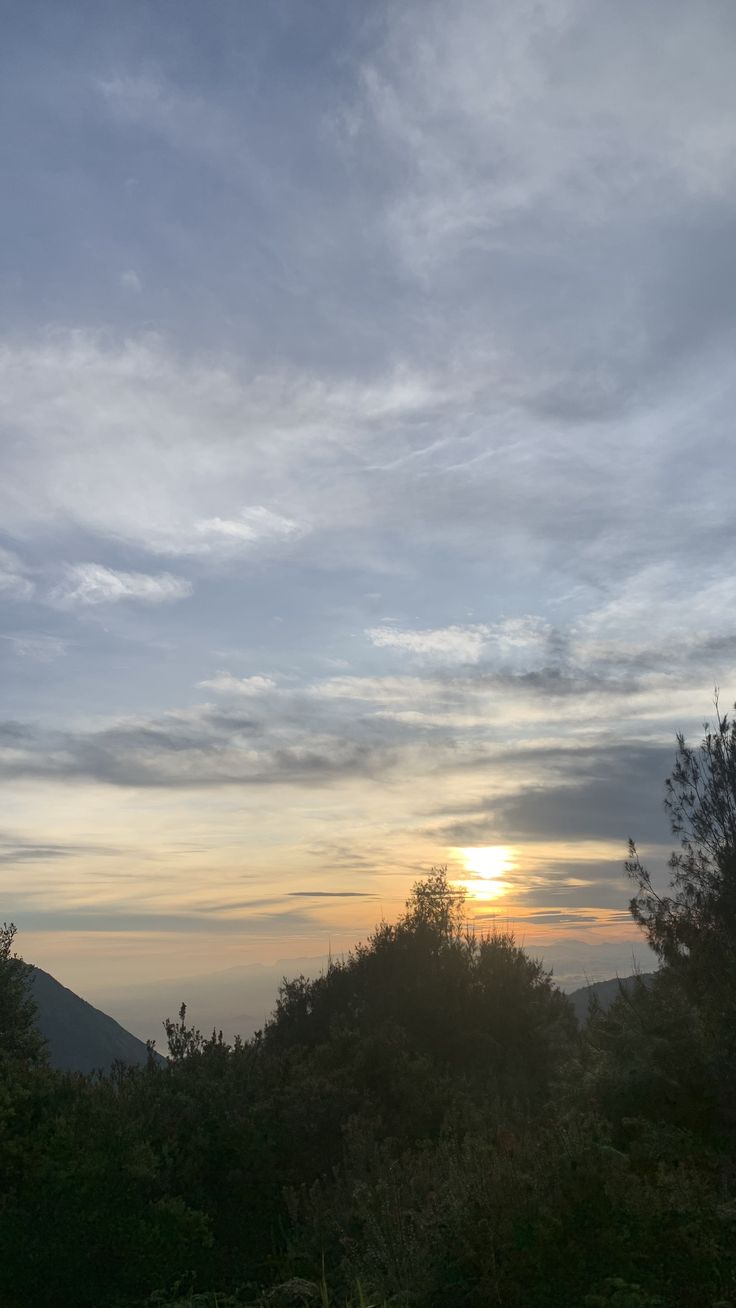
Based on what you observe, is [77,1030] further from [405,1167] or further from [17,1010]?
[405,1167]

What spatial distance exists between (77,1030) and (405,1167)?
459 feet

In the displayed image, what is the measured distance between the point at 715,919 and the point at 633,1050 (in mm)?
2656

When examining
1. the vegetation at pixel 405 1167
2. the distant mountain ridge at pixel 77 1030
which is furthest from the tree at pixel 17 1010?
the distant mountain ridge at pixel 77 1030

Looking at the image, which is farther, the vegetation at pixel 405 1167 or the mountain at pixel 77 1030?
the mountain at pixel 77 1030

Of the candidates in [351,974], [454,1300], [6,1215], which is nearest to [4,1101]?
[6,1215]

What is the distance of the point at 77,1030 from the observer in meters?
135

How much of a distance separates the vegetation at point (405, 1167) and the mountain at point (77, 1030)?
385 feet

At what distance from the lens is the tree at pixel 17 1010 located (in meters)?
26.7

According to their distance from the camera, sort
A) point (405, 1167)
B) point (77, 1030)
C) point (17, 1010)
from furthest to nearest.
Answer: point (77, 1030) < point (17, 1010) < point (405, 1167)

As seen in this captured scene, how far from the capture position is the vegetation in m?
7.89

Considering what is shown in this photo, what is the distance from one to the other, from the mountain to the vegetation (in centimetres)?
11744

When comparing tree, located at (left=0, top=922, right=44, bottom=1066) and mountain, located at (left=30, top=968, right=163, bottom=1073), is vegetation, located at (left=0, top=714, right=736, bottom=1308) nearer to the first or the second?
tree, located at (left=0, top=922, right=44, bottom=1066)

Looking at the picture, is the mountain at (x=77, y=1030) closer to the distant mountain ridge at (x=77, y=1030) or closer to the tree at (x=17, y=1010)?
the distant mountain ridge at (x=77, y=1030)

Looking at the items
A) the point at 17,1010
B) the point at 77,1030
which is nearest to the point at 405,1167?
the point at 17,1010
